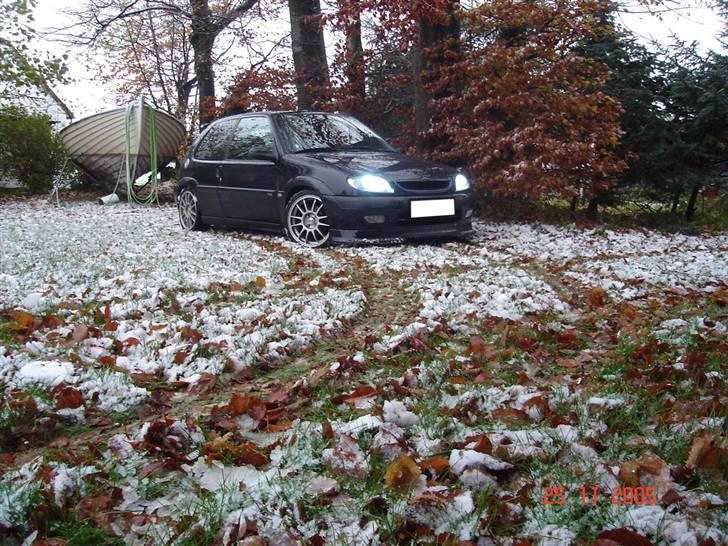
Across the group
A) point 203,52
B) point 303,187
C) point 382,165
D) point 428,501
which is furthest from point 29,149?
point 428,501

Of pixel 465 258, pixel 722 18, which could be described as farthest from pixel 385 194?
pixel 722 18

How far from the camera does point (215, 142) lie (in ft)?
26.9

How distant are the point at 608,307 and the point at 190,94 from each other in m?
19.4

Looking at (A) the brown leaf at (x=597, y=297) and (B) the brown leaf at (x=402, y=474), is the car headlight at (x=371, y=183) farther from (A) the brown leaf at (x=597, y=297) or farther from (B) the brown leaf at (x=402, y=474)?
(B) the brown leaf at (x=402, y=474)

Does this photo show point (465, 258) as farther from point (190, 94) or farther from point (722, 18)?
point (190, 94)

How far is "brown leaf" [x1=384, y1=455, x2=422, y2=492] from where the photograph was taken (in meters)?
1.83

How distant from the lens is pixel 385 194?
653cm

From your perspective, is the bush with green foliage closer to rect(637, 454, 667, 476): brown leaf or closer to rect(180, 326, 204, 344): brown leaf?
rect(180, 326, 204, 344): brown leaf

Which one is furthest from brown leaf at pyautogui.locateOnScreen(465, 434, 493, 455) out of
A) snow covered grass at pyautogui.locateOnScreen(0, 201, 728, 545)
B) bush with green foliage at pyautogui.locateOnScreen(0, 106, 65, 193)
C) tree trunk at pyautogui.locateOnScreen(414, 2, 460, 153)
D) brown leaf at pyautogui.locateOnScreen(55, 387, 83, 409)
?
bush with green foliage at pyautogui.locateOnScreen(0, 106, 65, 193)

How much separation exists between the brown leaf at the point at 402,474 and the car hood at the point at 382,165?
495 centimetres

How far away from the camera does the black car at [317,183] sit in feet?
21.6

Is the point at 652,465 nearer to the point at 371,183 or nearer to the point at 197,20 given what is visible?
the point at 371,183
